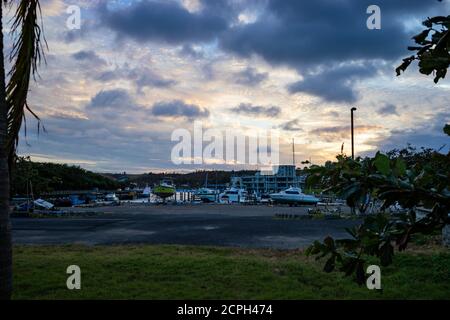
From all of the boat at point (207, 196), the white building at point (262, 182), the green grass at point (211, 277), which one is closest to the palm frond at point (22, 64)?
the green grass at point (211, 277)

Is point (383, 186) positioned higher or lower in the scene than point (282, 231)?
higher

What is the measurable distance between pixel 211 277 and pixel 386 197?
20.3ft

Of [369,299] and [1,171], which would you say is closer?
[1,171]

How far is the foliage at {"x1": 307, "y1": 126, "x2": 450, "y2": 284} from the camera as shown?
2023 mm

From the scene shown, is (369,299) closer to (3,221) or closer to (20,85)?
(3,221)

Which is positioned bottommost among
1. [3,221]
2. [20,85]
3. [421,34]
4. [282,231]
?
[282,231]

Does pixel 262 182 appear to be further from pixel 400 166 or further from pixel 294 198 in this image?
pixel 400 166

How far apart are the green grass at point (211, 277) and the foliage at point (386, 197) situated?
451 cm

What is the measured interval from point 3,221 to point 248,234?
1281 centimetres

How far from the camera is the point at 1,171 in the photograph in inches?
177

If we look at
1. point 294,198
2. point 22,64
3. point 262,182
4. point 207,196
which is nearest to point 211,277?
point 22,64

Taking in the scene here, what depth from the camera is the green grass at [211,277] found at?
668cm

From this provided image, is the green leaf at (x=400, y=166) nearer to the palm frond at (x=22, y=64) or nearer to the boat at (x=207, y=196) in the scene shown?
the palm frond at (x=22, y=64)
